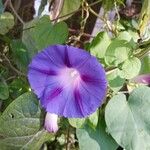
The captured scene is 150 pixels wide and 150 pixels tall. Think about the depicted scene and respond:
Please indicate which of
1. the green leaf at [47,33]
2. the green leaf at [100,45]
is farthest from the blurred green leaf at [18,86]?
the green leaf at [100,45]

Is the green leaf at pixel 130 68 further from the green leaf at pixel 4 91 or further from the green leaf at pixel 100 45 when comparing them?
the green leaf at pixel 4 91

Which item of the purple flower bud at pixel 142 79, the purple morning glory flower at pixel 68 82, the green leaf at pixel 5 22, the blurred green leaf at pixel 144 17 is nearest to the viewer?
the purple morning glory flower at pixel 68 82

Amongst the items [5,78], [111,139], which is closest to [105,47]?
[111,139]

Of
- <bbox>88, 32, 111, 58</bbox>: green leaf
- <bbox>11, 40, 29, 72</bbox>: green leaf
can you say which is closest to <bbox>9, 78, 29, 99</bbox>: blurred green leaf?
<bbox>11, 40, 29, 72</bbox>: green leaf

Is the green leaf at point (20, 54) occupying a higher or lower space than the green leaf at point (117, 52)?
lower

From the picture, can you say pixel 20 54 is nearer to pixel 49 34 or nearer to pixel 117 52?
pixel 49 34

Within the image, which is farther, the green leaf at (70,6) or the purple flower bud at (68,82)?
the green leaf at (70,6)

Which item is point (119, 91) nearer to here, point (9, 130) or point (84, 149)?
point (84, 149)

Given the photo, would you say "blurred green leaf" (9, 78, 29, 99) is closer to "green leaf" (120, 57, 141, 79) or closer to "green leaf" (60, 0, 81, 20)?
"green leaf" (60, 0, 81, 20)
